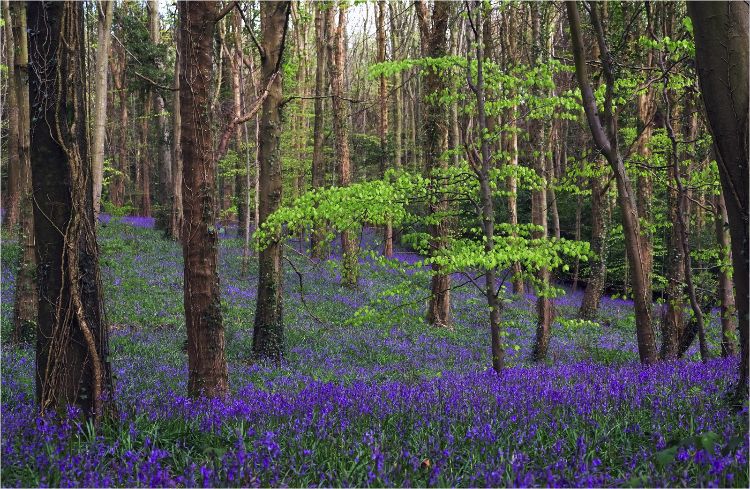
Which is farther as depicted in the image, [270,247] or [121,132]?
[121,132]

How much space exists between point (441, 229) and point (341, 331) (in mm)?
3883

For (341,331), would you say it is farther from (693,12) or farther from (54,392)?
(693,12)

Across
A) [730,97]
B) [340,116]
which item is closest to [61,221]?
[730,97]

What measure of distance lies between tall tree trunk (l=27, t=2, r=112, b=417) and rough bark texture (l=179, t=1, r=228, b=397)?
1.40m

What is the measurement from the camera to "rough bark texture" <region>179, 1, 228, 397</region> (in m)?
6.17

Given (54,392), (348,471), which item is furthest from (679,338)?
(54,392)

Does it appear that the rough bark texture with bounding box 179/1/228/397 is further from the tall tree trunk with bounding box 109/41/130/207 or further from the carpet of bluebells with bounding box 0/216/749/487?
the tall tree trunk with bounding box 109/41/130/207

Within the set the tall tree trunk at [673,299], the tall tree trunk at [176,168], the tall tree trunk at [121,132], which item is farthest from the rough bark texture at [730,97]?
the tall tree trunk at [121,132]

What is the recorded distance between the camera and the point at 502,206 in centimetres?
2964

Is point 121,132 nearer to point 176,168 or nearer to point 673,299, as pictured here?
point 176,168

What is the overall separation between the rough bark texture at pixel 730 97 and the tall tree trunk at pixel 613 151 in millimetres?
3083

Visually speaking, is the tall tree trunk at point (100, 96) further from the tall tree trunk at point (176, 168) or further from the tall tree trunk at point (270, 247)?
the tall tree trunk at point (176, 168)

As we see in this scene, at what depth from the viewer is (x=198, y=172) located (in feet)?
20.3

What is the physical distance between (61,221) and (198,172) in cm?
171
